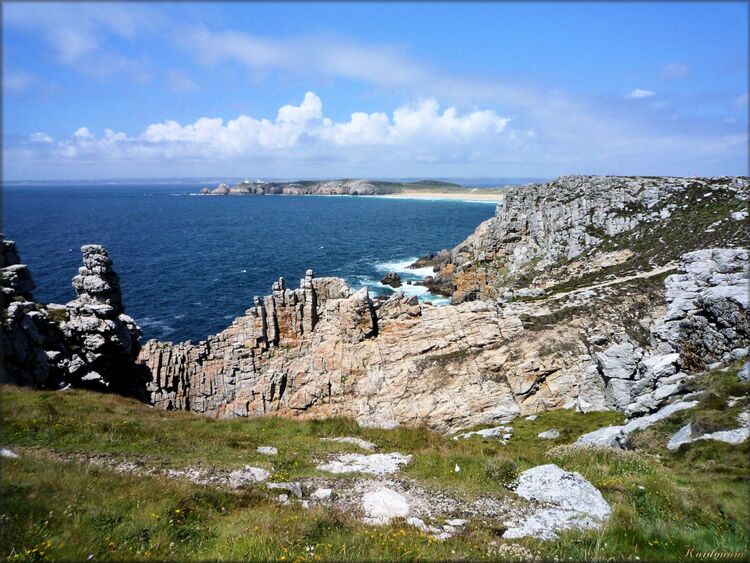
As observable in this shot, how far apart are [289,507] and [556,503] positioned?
29.6 feet

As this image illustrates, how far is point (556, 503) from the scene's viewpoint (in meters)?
14.2

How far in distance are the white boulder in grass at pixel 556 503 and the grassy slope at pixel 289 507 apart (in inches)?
21.1

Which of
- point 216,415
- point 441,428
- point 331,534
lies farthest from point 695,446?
point 216,415

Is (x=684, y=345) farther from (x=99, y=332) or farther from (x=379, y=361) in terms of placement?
(x=99, y=332)

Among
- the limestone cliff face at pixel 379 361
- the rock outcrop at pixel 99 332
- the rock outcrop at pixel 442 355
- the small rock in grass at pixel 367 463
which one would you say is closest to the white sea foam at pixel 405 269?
the rock outcrop at pixel 442 355

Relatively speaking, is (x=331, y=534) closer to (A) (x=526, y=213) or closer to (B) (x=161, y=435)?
(B) (x=161, y=435)

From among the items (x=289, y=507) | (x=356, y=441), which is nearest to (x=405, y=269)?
(x=356, y=441)

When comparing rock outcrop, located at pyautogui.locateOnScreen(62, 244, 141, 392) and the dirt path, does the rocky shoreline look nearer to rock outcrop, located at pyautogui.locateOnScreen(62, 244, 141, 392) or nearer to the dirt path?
rock outcrop, located at pyautogui.locateOnScreen(62, 244, 141, 392)

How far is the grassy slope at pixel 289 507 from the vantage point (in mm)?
10930

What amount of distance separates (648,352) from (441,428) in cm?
1704

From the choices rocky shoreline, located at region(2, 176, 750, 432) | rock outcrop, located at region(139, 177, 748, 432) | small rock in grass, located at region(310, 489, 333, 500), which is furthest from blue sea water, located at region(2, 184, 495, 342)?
small rock in grass, located at region(310, 489, 333, 500)

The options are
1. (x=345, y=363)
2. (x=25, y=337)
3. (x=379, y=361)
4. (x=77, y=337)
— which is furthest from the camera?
(x=345, y=363)

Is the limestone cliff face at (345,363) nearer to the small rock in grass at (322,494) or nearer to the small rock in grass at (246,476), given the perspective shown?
the small rock in grass at (246,476)

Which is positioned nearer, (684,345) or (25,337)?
(684,345)
